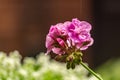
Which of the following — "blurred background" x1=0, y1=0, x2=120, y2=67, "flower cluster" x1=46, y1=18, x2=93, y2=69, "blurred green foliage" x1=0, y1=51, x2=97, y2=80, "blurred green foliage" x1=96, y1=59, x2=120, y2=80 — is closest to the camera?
"flower cluster" x1=46, y1=18, x2=93, y2=69

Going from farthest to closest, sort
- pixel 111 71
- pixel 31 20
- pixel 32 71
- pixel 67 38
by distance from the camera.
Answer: pixel 31 20 → pixel 111 71 → pixel 32 71 → pixel 67 38

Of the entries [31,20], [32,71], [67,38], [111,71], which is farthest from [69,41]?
A: [31,20]

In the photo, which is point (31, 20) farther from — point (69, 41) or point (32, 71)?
point (69, 41)

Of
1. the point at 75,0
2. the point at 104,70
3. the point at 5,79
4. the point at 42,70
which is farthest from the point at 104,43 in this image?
the point at 5,79

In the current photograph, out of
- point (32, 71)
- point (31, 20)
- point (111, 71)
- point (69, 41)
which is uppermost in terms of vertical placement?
point (69, 41)

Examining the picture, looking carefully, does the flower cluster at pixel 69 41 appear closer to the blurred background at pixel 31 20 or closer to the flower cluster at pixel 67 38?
the flower cluster at pixel 67 38

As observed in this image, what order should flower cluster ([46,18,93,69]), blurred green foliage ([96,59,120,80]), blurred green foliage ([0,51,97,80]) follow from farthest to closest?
blurred green foliage ([96,59,120,80])
blurred green foliage ([0,51,97,80])
flower cluster ([46,18,93,69])

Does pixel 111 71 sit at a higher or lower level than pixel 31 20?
higher

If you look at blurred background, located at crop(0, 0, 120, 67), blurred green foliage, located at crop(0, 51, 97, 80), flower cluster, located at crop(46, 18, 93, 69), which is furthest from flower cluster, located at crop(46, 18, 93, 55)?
blurred background, located at crop(0, 0, 120, 67)

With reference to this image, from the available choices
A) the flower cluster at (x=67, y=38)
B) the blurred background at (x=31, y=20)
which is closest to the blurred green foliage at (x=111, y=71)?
the blurred background at (x=31, y=20)

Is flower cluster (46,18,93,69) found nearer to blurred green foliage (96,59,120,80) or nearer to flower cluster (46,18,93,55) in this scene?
flower cluster (46,18,93,55)
